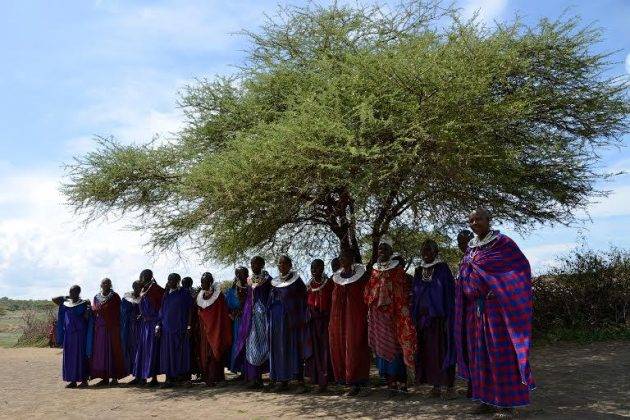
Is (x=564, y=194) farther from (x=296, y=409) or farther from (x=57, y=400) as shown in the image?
(x=57, y=400)

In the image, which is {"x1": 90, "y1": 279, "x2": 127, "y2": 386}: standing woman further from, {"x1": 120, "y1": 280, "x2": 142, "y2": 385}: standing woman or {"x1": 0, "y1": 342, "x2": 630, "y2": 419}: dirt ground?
{"x1": 0, "y1": 342, "x2": 630, "y2": 419}: dirt ground

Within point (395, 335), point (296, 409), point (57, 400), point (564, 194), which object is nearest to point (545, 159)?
point (564, 194)

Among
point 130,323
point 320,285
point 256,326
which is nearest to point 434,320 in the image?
point 320,285

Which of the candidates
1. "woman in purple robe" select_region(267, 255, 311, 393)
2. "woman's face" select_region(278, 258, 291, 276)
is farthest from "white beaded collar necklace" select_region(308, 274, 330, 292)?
"woman's face" select_region(278, 258, 291, 276)

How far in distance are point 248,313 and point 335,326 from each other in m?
1.79

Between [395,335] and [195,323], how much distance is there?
4151mm

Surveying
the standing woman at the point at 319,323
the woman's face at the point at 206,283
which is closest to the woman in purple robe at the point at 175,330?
the woman's face at the point at 206,283

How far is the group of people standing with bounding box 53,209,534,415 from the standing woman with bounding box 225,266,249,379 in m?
0.03

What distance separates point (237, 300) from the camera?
432 inches

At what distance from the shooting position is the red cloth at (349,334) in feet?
30.7

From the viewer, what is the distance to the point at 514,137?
12.2 meters

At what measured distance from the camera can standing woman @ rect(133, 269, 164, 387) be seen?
11432 mm

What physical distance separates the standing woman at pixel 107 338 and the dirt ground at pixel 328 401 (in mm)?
487

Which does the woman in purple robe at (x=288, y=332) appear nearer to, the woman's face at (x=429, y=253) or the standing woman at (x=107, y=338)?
the woman's face at (x=429, y=253)
